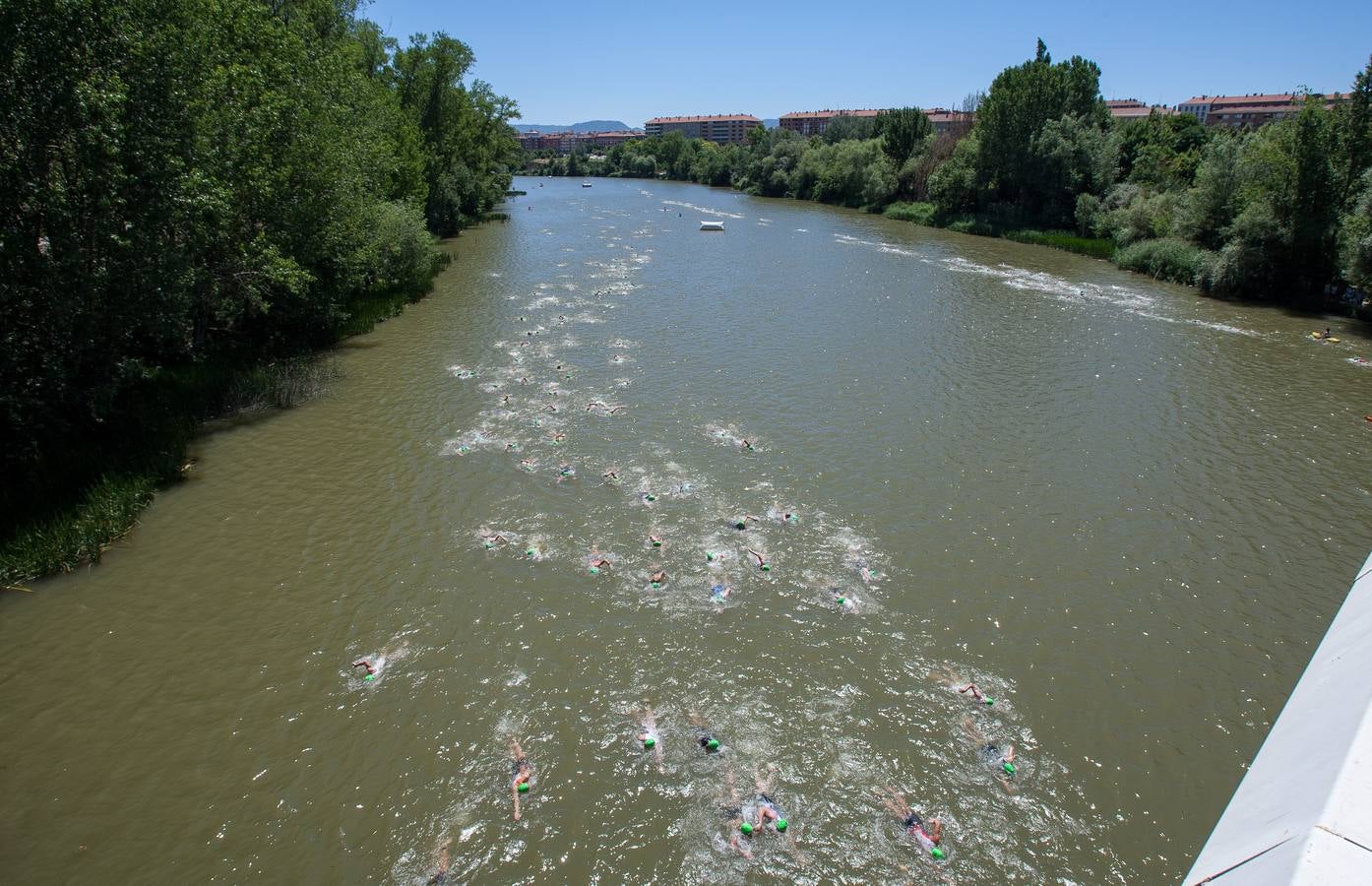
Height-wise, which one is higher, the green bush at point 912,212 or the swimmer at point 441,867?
the green bush at point 912,212

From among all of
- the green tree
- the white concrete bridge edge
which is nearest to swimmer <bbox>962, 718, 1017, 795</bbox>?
the white concrete bridge edge

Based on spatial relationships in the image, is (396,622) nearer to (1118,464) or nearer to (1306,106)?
(1118,464)

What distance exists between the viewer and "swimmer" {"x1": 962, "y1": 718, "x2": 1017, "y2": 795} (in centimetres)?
889

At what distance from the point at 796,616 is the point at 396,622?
6647 mm

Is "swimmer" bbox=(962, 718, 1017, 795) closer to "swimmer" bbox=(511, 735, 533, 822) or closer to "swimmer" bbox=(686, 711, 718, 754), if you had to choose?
"swimmer" bbox=(686, 711, 718, 754)

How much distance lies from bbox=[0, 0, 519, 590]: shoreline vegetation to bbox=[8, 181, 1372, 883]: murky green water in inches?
60.4

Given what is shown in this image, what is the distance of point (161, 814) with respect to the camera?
8.23 m

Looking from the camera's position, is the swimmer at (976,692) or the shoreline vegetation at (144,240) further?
the shoreline vegetation at (144,240)

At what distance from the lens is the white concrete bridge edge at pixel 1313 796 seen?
259 cm

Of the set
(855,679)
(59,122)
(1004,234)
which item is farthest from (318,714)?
(1004,234)

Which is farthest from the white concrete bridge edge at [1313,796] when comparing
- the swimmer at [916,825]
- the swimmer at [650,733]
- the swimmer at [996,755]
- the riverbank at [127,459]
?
the riverbank at [127,459]

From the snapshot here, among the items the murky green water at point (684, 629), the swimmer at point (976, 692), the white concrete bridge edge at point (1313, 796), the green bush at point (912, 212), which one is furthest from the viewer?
the green bush at point (912, 212)

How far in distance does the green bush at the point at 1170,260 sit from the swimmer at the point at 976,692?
3945cm

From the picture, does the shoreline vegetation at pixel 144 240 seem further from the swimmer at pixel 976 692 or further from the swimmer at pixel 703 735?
the swimmer at pixel 976 692
